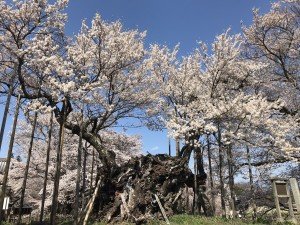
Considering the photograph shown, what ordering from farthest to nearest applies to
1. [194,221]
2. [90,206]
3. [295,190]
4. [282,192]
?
1. [90,206]
2. [194,221]
3. [282,192]
4. [295,190]

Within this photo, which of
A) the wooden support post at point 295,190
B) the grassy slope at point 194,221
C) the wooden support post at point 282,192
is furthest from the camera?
the grassy slope at point 194,221

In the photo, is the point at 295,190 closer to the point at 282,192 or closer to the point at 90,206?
the point at 282,192

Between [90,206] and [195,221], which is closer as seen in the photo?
[195,221]

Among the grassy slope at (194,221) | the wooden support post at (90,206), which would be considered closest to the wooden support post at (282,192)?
the grassy slope at (194,221)

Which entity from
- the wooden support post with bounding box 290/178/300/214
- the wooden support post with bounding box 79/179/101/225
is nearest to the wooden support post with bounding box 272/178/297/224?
the wooden support post with bounding box 290/178/300/214

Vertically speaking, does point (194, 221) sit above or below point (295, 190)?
below

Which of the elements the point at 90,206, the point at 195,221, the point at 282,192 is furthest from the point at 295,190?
the point at 90,206

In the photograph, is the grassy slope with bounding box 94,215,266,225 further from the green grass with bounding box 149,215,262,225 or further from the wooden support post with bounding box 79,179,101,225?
the wooden support post with bounding box 79,179,101,225

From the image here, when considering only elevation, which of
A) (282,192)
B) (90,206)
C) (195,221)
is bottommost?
(195,221)

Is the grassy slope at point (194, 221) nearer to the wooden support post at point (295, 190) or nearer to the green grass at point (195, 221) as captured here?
the green grass at point (195, 221)

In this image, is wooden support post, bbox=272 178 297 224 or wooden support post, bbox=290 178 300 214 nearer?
→ wooden support post, bbox=290 178 300 214

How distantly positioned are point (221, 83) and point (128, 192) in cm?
1181

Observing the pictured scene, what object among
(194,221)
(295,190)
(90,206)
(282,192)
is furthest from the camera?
(90,206)

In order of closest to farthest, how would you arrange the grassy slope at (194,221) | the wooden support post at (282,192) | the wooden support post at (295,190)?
the wooden support post at (295,190)
the wooden support post at (282,192)
the grassy slope at (194,221)
